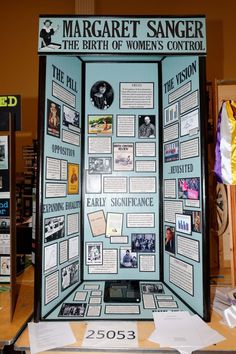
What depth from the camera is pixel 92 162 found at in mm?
1836

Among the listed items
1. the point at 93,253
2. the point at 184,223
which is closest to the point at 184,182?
the point at 184,223

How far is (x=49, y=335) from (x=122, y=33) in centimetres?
149

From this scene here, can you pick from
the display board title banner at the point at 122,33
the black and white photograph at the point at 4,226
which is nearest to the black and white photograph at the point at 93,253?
the black and white photograph at the point at 4,226

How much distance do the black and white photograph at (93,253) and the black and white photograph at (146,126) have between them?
0.78 meters

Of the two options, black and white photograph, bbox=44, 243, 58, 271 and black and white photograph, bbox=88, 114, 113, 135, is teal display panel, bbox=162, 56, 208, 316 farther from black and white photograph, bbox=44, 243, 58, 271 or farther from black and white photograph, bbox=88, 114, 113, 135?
black and white photograph, bbox=44, 243, 58, 271

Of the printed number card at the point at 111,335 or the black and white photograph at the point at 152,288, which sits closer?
the printed number card at the point at 111,335

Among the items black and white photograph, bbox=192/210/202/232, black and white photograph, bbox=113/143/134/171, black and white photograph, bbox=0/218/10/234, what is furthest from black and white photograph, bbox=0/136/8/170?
black and white photograph, bbox=192/210/202/232

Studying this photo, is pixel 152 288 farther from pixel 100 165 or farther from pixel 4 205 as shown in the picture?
pixel 4 205

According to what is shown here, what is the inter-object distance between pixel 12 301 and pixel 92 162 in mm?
922

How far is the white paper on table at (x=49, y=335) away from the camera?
1125 millimetres

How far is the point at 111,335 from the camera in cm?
119

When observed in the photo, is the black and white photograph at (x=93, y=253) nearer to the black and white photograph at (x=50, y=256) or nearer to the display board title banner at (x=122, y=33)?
the black and white photograph at (x=50, y=256)

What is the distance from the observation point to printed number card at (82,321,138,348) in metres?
1.13

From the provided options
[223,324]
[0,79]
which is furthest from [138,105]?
[0,79]
